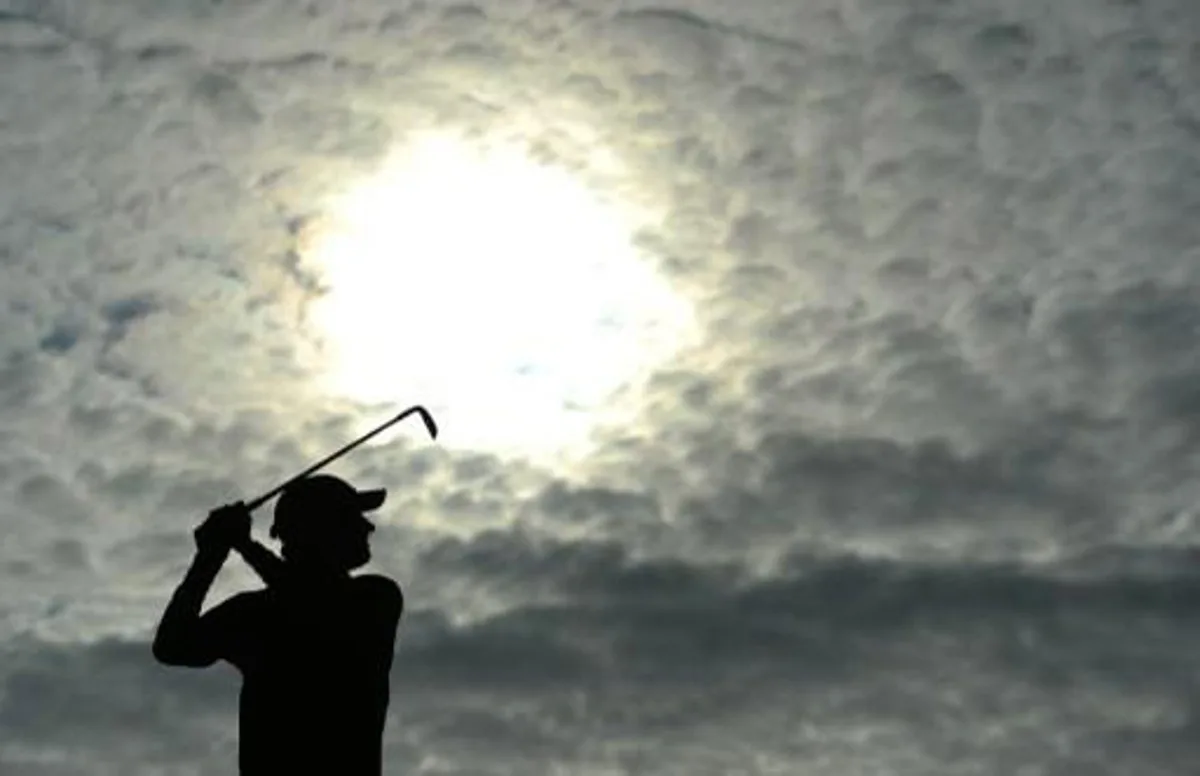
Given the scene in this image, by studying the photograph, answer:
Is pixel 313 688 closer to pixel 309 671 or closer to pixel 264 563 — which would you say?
pixel 309 671

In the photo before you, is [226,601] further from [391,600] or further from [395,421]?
[395,421]

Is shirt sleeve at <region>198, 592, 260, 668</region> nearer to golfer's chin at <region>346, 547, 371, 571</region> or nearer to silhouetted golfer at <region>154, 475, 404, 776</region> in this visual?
silhouetted golfer at <region>154, 475, 404, 776</region>

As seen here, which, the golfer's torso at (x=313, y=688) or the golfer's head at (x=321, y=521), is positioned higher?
the golfer's head at (x=321, y=521)

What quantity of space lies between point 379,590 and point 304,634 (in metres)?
0.46

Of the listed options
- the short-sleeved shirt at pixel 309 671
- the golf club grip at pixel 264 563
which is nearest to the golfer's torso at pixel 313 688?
the short-sleeved shirt at pixel 309 671

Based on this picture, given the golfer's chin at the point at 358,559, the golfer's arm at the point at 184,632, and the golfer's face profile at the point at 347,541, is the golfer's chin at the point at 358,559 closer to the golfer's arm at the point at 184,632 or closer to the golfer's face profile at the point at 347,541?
the golfer's face profile at the point at 347,541

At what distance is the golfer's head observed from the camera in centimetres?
955

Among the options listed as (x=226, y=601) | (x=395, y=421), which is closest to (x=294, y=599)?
(x=226, y=601)

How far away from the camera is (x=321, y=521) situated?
9578 mm

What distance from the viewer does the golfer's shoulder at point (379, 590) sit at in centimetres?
963

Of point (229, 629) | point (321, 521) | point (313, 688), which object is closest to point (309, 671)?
point (313, 688)

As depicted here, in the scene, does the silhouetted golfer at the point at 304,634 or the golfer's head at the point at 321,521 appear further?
the golfer's head at the point at 321,521

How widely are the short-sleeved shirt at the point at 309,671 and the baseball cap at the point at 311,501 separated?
1.05ft

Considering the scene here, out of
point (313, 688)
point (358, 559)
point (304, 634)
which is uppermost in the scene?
point (358, 559)
